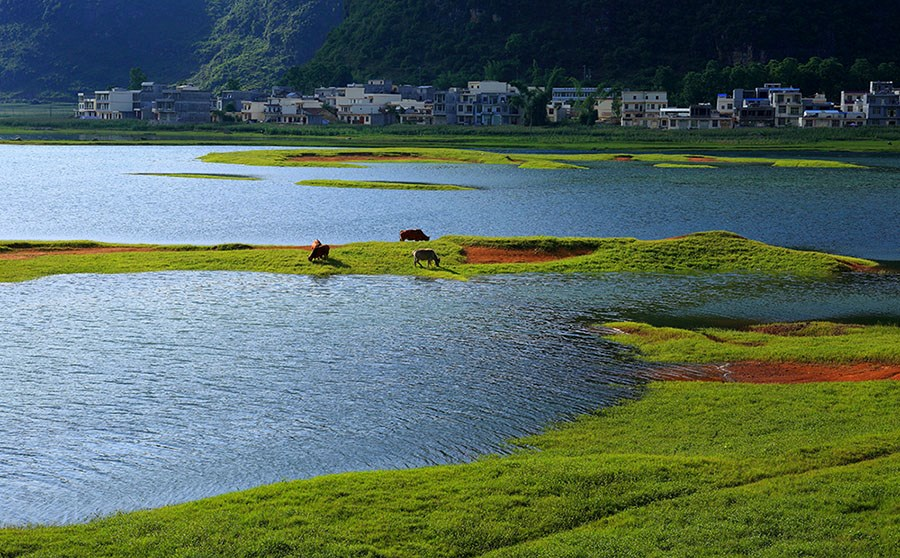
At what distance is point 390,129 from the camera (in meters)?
158

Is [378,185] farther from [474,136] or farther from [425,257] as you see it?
[474,136]

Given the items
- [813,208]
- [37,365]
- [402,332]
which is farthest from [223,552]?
[813,208]

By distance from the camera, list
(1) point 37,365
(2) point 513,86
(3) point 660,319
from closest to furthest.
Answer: (1) point 37,365 < (3) point 660,319 < (2) point 513,86

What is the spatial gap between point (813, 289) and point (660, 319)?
→ 8424 millimetres

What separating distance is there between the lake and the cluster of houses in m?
104

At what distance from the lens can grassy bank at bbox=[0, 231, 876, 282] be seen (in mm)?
40156

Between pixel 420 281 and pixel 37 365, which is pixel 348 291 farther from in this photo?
pixel 37 365

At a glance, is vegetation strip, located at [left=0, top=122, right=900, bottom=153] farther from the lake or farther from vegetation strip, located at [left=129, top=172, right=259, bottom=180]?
the lake

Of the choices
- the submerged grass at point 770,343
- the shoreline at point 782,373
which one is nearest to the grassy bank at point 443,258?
the submerged grass at point 770,343

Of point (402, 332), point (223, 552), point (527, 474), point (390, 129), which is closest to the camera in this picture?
point (223, 552)

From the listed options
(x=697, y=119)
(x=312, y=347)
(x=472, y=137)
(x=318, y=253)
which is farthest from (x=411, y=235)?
(x=697, y=119)

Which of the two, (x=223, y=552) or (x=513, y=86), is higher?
(x=513, y=86)

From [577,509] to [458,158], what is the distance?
90.2 meters

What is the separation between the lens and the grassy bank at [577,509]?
1498 cm
